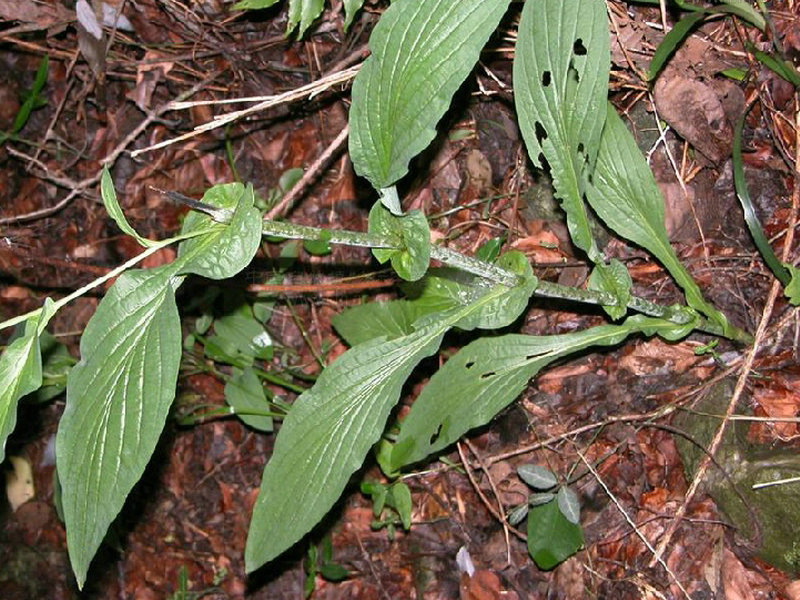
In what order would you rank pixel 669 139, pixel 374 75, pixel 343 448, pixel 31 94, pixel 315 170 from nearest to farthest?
1. pixel 374 75
2. pixel 343 448
3. pixel 669 139
4. pixel 315 170
5. pixel 31 94

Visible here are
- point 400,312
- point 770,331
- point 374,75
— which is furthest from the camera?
point 400,312

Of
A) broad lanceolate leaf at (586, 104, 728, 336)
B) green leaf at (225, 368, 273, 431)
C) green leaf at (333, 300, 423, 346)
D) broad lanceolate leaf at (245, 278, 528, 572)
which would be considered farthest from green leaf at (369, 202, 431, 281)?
green leaf at (225, 368, 273, 431)

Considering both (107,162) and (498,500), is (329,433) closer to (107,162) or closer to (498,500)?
(498,500)

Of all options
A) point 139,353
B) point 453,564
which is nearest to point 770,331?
point 453,564

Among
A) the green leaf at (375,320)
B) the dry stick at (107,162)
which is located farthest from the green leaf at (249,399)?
the dry stick at (107,162)

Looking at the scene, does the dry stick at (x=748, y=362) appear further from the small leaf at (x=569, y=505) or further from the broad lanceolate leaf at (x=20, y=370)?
the broad lanceolate leaf at (x=20, y=370)

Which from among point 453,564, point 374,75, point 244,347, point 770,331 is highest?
point 374,75

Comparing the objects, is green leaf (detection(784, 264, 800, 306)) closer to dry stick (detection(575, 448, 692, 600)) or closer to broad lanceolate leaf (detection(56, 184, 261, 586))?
dry stick (detection(575, 448, 692, 600))

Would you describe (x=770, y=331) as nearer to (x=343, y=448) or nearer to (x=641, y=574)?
(x=641, y=574)
